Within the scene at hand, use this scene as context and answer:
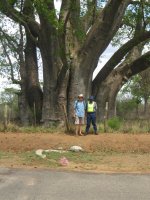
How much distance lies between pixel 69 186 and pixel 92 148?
7.35m

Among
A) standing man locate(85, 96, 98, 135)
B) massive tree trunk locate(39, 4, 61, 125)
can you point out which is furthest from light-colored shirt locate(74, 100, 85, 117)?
massive tree trunk locate(39, 4, 61, 125)

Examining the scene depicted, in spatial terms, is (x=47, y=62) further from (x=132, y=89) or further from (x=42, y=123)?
(x=132, y=89)

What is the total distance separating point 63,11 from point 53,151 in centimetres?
977

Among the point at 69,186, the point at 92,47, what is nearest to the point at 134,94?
the point at 92,47

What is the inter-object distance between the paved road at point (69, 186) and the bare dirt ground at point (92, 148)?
1.67 meters

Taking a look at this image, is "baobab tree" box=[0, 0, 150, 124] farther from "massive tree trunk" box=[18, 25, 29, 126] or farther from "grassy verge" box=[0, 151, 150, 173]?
"grassy verge" box=[0, 151, 150, 173]

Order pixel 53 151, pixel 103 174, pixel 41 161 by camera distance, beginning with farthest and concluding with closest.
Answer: pixel 53 151, pixel 41 161, pixel 103 174

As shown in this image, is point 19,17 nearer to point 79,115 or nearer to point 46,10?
point 46,10

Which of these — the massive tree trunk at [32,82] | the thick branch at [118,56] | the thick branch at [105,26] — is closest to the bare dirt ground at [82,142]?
the thick branch at [105,26]

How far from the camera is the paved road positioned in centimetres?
941

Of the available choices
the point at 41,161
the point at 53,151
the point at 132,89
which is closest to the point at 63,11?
the point at 53,151

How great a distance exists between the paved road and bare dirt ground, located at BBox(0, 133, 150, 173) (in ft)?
5.49

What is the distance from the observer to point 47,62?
2528 cm

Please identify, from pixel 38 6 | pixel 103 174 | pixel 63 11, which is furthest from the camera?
pixel 63 11
